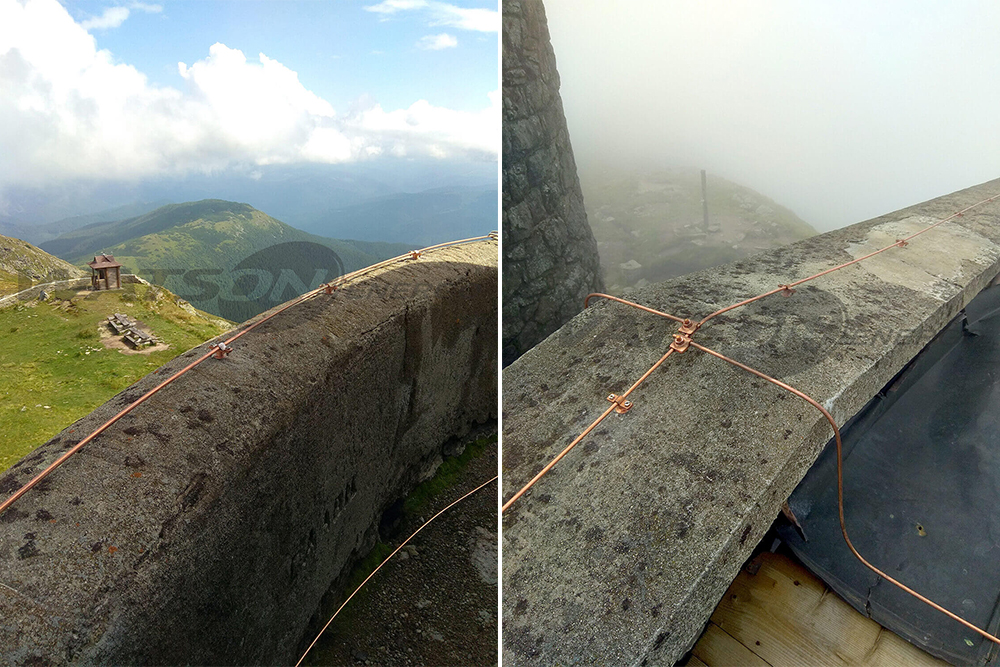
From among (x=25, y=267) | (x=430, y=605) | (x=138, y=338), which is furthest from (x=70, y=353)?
(x=430, y=605)

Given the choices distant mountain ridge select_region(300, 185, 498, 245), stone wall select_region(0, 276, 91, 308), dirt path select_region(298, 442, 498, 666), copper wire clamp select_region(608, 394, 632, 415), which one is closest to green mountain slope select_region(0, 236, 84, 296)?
stone wall select_region(0, 276, 91, 308)

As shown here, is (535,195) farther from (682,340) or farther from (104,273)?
(104,273)

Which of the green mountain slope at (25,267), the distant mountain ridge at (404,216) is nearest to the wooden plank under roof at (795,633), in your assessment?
the green mountain slope at (25,267)

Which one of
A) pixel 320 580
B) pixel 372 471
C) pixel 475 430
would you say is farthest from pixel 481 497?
pixel 320 580

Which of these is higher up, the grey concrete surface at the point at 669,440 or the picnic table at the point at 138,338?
the grey concrete surface at the point at 669,440

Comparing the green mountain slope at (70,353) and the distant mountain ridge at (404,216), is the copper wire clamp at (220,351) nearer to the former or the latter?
the green mountain slope at (70,353)

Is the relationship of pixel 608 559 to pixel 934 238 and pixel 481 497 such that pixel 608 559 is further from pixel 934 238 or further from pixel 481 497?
pixel 934 238
